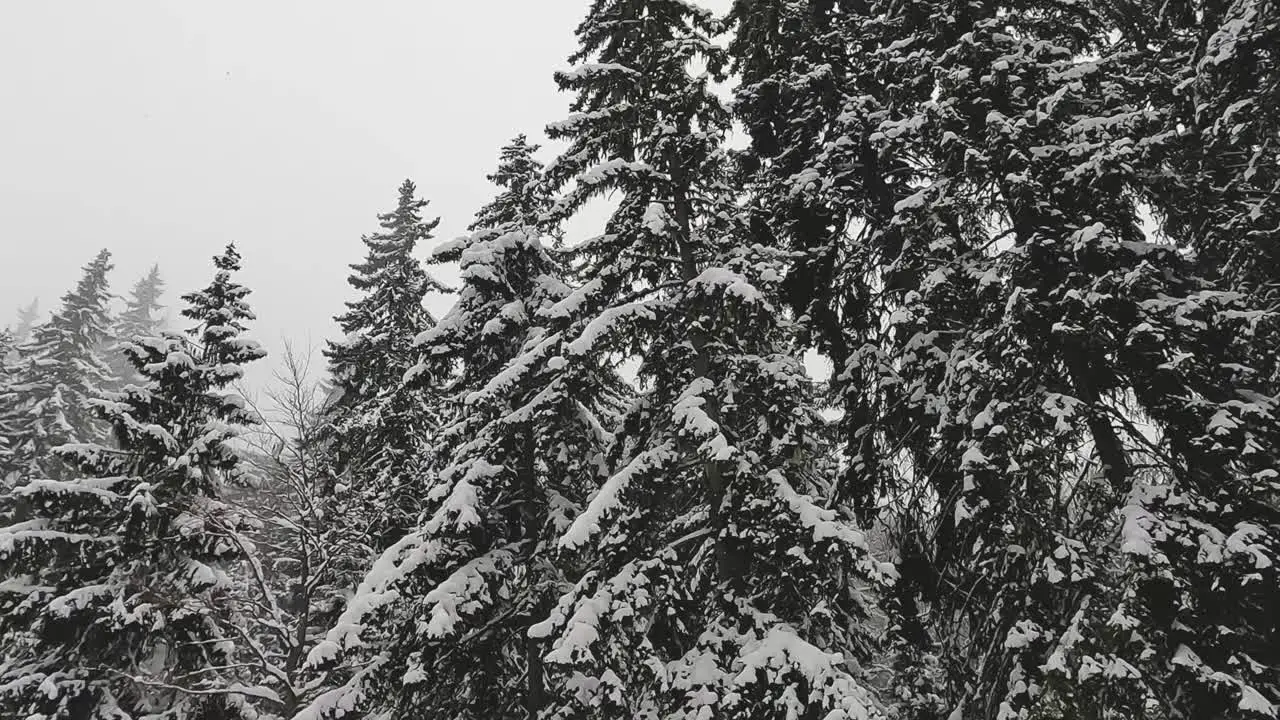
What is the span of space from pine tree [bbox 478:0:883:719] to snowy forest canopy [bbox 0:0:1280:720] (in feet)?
0.22

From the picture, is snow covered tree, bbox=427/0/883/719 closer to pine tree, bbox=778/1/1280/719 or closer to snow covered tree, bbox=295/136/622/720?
snow covered tree, bbox=295/136/622/720

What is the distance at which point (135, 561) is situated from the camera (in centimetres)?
1278

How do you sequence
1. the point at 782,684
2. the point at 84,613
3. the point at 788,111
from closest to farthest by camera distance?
the point at 782,684, the point at 84,613, the point at 788,111

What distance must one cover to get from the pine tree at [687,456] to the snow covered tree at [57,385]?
23.9 m

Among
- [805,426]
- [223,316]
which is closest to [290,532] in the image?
[223,316]

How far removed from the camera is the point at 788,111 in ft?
49.4

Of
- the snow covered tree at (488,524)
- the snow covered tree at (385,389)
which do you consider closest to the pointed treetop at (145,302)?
the snow covered tree at (385,389)

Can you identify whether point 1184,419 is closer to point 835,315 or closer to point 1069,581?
point 1069,581

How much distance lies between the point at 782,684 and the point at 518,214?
10.7 m

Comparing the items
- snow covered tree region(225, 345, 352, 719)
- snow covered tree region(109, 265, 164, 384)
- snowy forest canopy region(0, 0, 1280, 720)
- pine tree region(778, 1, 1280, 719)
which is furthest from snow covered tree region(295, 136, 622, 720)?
snow covered tree region(109, 265, 164, 384)

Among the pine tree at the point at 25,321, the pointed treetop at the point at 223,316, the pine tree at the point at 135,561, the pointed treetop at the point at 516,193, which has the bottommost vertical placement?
the pine tree at the point at 135,561

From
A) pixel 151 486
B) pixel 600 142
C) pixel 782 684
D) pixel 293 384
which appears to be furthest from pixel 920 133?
pixel 151 486

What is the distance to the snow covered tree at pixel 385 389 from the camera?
1622 centimetres

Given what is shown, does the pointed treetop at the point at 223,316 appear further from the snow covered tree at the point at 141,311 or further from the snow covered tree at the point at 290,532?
the snow covered tree at the point at 141,311
